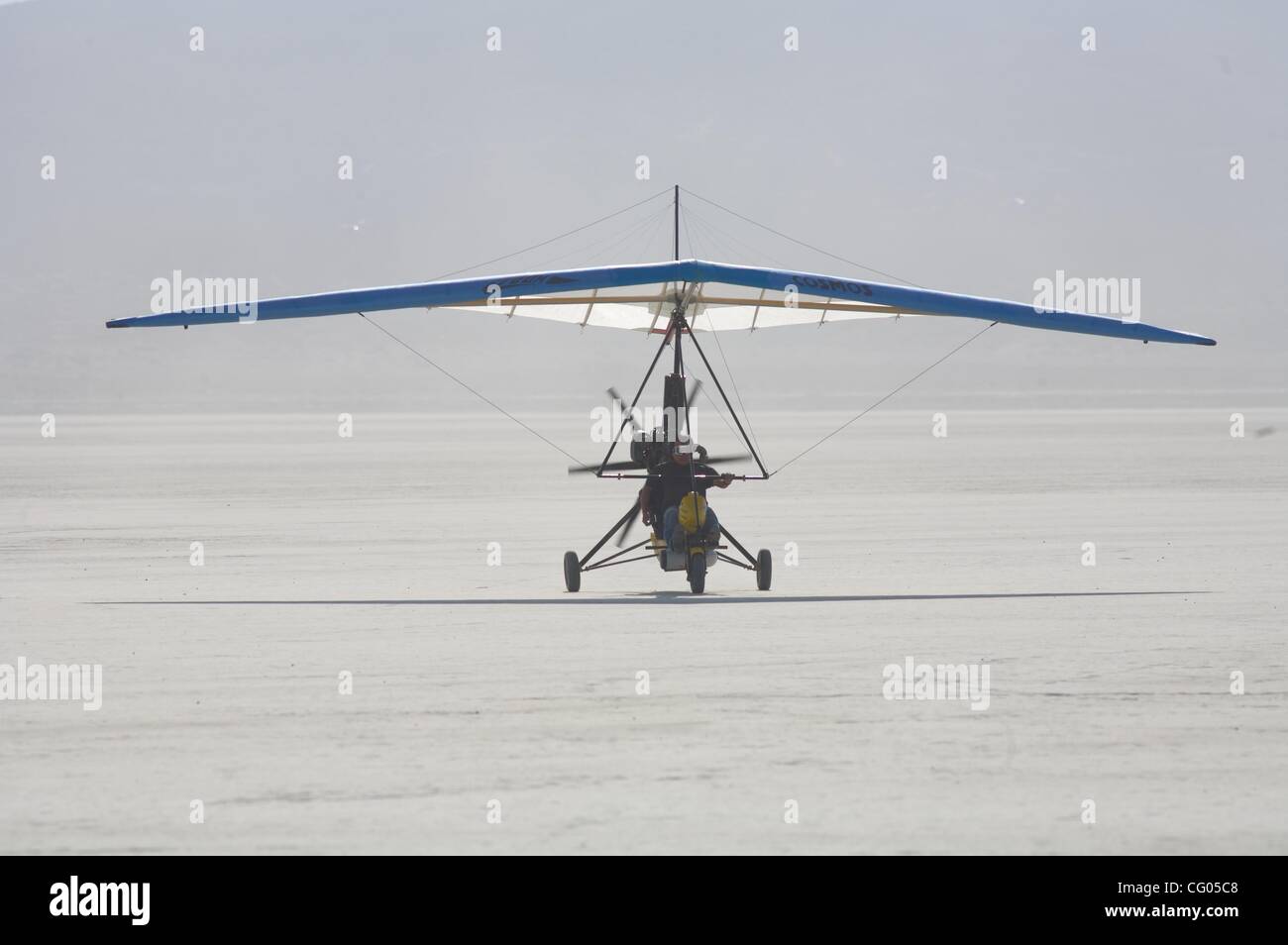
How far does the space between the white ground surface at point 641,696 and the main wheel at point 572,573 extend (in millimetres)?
501

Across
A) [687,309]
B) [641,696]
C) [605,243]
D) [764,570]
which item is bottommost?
[641,696]

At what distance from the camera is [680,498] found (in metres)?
15.7

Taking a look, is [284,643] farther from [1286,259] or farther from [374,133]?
[374,133]

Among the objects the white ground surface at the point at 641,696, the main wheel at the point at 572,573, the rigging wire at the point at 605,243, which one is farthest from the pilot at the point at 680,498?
the rigging wire at the point at 605,243

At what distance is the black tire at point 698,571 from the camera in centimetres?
1538

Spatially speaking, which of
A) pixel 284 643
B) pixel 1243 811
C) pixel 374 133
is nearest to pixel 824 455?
pixel 284 643

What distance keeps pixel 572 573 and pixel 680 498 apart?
3.60 ft

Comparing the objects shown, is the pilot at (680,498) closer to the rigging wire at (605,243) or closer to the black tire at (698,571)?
the black tire at (698,571)

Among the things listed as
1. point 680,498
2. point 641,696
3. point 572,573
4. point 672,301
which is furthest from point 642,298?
point 641,696

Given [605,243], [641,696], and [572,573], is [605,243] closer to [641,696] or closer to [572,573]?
[572,573]

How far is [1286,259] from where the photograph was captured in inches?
6053

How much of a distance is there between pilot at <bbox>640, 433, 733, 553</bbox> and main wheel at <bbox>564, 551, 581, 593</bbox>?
70cm

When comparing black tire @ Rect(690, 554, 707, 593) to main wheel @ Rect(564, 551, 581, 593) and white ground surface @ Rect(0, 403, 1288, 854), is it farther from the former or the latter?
main wheel @ Rect(564, 551, 581, 593)
